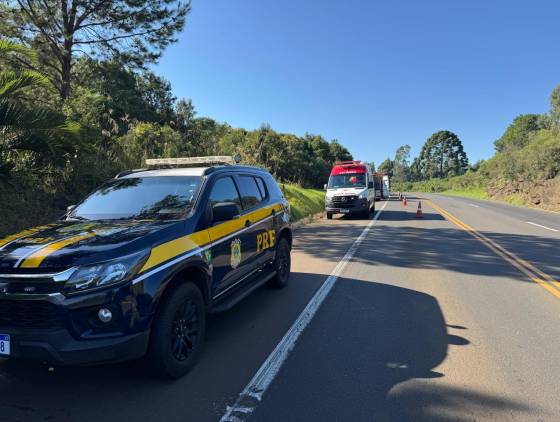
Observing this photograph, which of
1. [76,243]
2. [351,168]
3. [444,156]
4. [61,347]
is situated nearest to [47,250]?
[76,243]

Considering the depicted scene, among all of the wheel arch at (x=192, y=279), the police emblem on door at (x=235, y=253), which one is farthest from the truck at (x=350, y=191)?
the wheel arch at (x=192, y=279)

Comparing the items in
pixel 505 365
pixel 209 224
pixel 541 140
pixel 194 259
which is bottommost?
pixel 505 365

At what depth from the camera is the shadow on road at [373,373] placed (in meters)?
3.17

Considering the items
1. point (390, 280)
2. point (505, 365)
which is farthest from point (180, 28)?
point (505, 365)

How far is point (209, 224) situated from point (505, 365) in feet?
10.5

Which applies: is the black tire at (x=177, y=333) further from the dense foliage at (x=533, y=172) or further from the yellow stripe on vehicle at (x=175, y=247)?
the dense foliage at (x=533, y=172)

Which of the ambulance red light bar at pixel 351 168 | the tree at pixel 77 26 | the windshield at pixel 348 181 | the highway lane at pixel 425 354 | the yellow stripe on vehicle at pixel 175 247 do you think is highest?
the tree at pixel 77 26

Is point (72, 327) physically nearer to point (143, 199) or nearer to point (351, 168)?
point (143, 199)

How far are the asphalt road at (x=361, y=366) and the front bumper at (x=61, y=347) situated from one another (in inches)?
17.6

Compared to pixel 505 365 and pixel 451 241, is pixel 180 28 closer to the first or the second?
pixel 451 241

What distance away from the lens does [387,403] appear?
10.7 feet

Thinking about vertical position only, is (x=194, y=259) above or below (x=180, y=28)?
below

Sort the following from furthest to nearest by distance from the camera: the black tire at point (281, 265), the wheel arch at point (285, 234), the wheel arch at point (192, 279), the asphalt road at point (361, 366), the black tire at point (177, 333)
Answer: the wheel arch at point (285, 234) → the black tire at point (281, 265) → the wheel arch at point (192, 279) → the black tire at point (177, 333) → the asphalt road at point (361, 366)

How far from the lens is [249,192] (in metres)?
5.75
